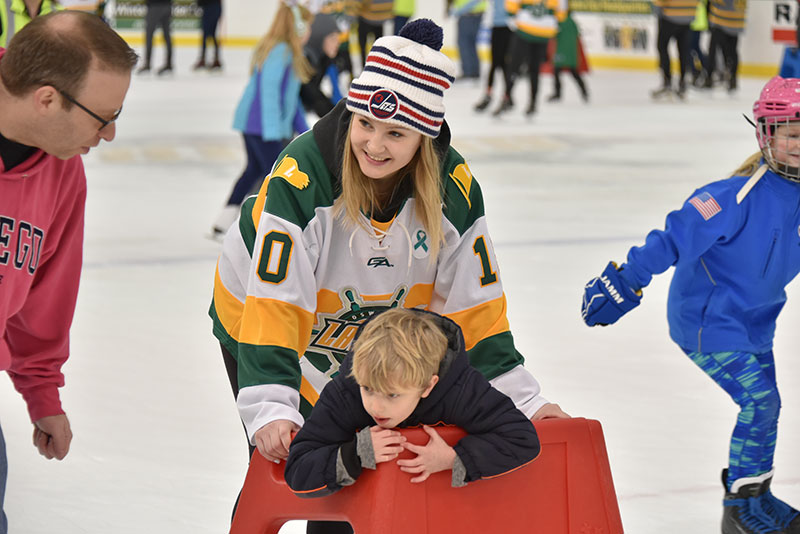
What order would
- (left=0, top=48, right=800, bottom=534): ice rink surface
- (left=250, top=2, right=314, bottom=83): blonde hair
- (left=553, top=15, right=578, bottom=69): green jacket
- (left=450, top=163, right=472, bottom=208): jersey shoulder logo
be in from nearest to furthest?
(left=450, top=163, right=472, bottom=208): jersey shoulder logo < (left=0, top=48, right=800, bottom=534): ice rink surface < (left=250, top=2, right=314, bottom=83): blonde hair < (left=553, top=15, right=578, bottom=69): green jacket

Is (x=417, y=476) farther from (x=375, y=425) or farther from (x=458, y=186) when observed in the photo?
(x=458, y=186)

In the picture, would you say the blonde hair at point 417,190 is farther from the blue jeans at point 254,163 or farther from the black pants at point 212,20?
the black pants at point 212,20

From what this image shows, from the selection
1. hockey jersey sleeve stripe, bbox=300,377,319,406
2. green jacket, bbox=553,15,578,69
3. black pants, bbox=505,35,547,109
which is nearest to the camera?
hockey jersey sleeve stripe, bbox=300,377,319,406

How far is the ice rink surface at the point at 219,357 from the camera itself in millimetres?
2912

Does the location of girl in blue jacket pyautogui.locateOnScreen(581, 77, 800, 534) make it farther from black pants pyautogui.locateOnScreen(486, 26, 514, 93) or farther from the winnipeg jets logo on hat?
black pants pyautogui.locateOnScreen(486, 26, 514, 93)

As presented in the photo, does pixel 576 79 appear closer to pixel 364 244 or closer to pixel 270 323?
pixel 364 244

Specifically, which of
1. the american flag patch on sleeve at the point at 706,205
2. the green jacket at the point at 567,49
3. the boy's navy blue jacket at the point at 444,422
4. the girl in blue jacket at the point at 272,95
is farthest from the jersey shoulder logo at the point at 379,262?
the green jacket at the point at 567,49

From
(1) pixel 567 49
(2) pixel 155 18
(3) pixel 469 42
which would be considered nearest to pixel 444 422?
(1) pixel 567 49

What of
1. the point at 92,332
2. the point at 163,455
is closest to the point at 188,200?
the point at 92,332

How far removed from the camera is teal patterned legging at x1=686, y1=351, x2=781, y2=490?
2.54 m

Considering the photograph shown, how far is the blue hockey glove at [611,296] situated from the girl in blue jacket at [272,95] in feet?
11.0

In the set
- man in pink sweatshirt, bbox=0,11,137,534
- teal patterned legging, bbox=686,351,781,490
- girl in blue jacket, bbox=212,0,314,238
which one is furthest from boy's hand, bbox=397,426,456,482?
girl in blue jacket, bbox=212,0,314,238

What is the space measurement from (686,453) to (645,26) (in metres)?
14.8

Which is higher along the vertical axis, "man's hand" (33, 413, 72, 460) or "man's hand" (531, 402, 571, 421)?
"man's hand" (531, 402, 571, 421)
